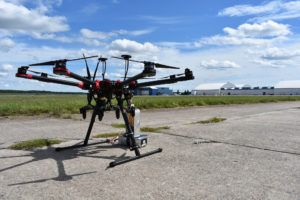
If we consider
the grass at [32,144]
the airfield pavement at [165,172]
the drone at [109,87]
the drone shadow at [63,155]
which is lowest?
the airfield pavement at [165,172]

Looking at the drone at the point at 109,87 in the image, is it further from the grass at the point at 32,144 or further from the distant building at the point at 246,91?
the distant building at the point at 246,91

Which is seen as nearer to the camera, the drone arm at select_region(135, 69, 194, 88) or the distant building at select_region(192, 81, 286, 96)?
the drone arm at select_region(135, 69, 194, 88)

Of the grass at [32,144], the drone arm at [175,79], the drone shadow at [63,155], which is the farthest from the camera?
the grass at [32,144]

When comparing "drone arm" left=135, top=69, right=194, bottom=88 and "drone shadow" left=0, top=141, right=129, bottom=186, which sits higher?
"drone arm" left=135, top=69, right=194, bottom=88

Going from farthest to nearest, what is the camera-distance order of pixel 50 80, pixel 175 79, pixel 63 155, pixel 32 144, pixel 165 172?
pixel 32 144 < pixel 63 155 < pixel 50 80 < pixel 175 79 < pixel 165 172

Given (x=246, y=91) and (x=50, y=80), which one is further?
(x=246, y=91)

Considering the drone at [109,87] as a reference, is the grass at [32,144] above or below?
below

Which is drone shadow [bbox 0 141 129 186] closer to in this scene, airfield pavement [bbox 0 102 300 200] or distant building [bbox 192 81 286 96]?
airfield pavement [bbox 0 102 300 200]

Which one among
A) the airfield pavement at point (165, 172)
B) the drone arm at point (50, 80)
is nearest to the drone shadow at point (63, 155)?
the airfield pavement at point (165, 172)

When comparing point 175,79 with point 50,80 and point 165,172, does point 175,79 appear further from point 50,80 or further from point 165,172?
point 50,80

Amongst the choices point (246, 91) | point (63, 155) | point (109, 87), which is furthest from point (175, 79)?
point (246, 91)

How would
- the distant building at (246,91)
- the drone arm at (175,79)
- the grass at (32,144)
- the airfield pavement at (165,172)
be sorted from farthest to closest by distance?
the distant building at (246,91)
the grass at (32,144)
the drone arm at (175,79)
the airfield pavement at (165,172)

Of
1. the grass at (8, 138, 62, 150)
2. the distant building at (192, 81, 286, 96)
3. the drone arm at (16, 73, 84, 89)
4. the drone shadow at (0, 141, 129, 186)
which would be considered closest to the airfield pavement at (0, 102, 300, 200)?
the drone shadow at (0, 141, 129, 186)

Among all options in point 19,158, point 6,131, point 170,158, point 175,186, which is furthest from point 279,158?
point 6,131
